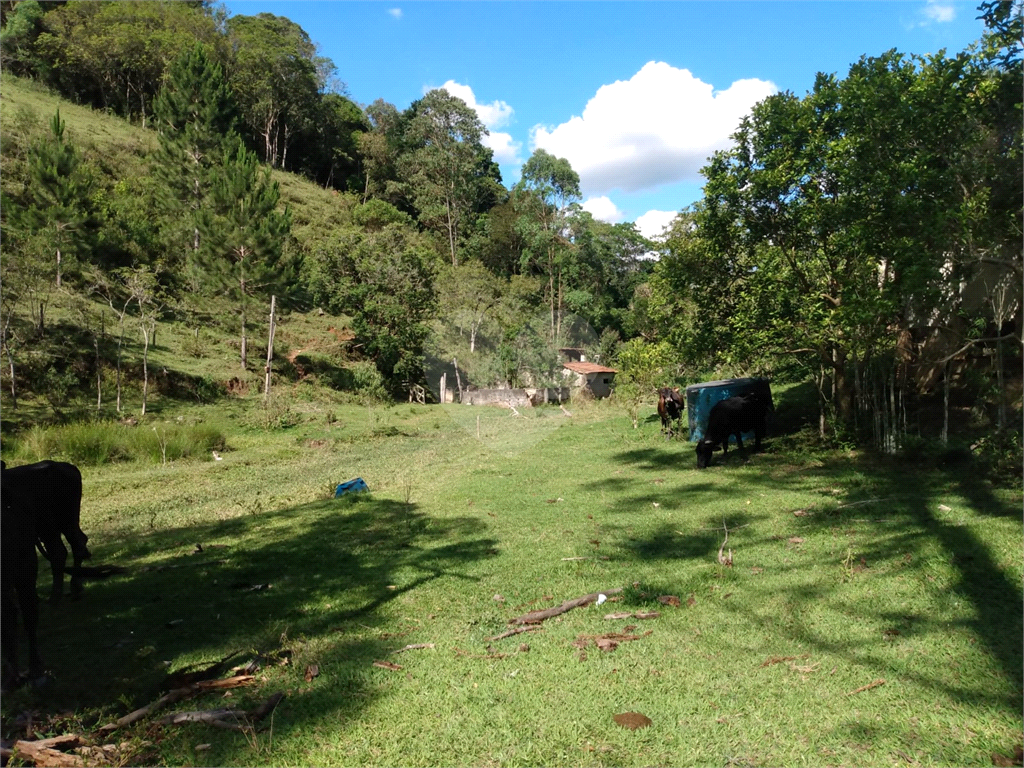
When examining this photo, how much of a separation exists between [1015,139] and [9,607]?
35.1 ft

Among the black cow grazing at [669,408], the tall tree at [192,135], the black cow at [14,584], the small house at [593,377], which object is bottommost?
the black cow at [14,584]

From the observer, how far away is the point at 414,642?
4.43 m

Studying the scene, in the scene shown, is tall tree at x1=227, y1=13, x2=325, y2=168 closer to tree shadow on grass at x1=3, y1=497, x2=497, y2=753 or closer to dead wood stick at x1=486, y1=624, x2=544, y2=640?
tree shadow on grass at x1=3, y1=497, x2=497, y2=753

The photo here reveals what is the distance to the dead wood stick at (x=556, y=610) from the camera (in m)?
4.73

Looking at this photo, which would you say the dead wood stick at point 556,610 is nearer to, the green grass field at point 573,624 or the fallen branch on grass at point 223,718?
the green grass field at point 573,624

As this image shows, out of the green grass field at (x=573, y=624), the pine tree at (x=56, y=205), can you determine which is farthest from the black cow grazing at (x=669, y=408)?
the pine tree at (x=56, y=205)

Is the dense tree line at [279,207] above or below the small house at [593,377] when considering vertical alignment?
above

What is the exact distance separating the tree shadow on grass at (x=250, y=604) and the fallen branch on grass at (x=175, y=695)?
15 cm

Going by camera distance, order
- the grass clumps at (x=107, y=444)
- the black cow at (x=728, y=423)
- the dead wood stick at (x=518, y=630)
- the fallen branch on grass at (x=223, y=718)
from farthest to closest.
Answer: the grass clumps at (x=107, y=444) < the black cow at (x=728, y=423) < the dead wood stick at (x=518, y=630) < the fallen branch on grass at (x=223, y=718)

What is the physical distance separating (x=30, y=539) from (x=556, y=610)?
3.68m

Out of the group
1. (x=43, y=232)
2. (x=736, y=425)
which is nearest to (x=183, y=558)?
(x=736, y=425)

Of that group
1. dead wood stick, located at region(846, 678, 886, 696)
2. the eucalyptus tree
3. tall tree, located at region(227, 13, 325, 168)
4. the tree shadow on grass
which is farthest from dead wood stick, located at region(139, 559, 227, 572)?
tall tree, located at region(227, 13, 325, 168)

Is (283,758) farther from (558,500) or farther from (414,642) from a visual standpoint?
(558,500)

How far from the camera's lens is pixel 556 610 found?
15.9ft
